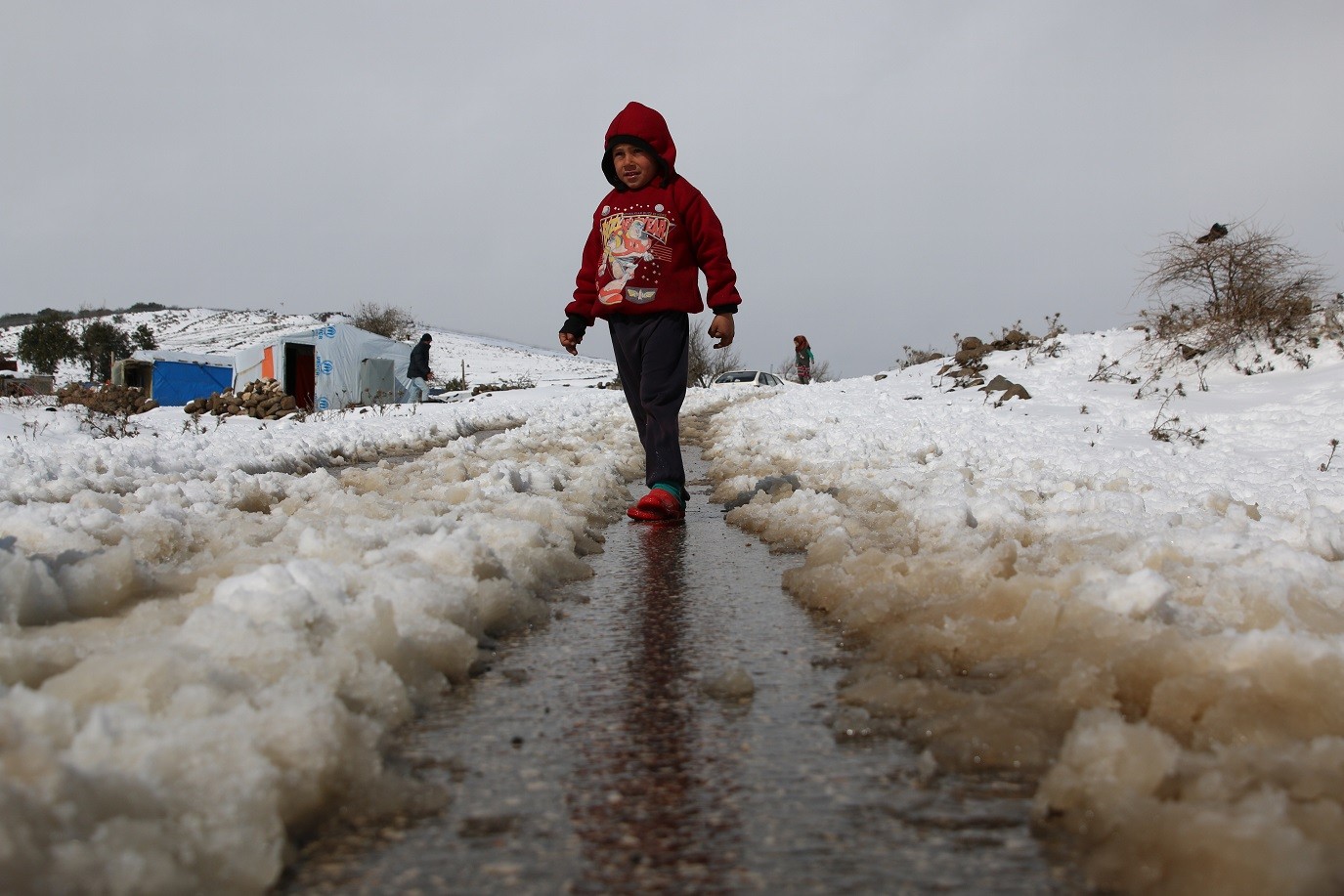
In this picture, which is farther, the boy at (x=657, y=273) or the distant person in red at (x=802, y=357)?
the distant person in red at (x=802, y=357)

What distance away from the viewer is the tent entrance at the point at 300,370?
2300cm

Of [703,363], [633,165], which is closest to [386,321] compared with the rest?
[703,363]

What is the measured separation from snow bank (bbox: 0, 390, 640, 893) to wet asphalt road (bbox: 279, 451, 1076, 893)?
0.10 m

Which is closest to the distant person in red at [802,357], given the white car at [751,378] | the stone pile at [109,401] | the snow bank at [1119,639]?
the white car at [751,378]

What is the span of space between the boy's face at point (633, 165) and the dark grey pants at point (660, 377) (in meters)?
0.68

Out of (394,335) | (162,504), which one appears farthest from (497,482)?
(394,335)

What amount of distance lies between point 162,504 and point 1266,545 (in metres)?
3.48

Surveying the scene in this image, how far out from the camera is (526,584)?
266 centimetres

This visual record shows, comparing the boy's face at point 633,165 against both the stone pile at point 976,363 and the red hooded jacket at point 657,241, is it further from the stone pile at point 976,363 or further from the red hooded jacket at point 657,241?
the stone pile at point 976,363

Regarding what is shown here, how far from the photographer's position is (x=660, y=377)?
4.70 metres

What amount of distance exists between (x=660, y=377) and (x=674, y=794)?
3398 millimetres

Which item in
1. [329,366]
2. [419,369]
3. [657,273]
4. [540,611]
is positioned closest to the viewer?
[540,611]

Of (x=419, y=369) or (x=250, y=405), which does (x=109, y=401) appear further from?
(x=419, y=369)

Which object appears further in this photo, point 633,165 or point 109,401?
point 109,401
